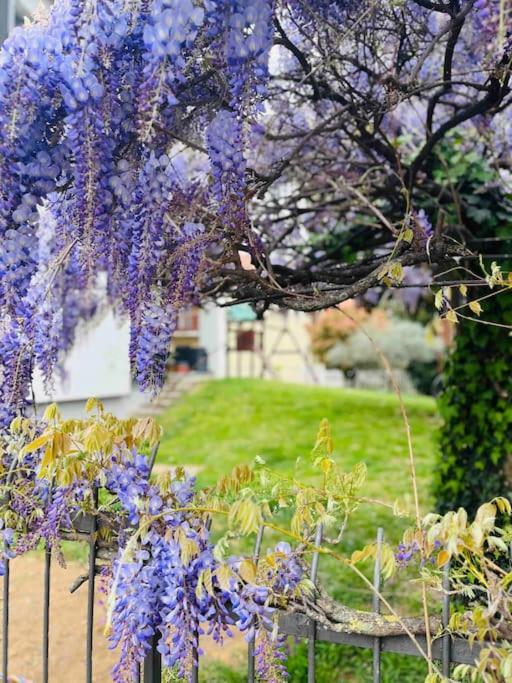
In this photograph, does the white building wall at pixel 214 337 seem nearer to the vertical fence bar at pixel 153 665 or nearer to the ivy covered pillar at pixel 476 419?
the ivy covered pillar at pixel 476 419

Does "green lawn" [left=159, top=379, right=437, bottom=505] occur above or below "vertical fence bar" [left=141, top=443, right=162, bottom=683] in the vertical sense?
below

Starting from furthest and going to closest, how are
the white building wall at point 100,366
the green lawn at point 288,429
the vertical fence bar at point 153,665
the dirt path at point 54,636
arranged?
the white building wall at point 100,366
the green lawn at point 288,429
the dirt path at point 54,636
the vertical fence bar at point 153,665

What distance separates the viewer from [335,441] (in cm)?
889

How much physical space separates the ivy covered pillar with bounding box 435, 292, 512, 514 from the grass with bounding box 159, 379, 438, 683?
2.64 feet

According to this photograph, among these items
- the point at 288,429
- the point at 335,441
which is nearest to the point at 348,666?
the point at 335,441

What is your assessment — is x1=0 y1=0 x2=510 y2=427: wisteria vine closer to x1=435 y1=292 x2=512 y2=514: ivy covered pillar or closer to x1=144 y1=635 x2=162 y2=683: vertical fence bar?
x1=144 y1=635 x2=162 y2=683: vertical fence bar

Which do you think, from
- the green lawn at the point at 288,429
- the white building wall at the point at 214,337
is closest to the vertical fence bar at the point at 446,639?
the green lawn at the point at 288,429

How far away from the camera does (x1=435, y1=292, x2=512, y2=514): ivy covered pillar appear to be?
14.3 feet

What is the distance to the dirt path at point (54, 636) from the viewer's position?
331 centimetres

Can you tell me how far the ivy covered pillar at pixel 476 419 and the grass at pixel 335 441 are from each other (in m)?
0.80

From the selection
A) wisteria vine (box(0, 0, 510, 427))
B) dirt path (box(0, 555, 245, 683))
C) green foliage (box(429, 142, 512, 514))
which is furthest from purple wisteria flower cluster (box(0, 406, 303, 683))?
green foliage (box(429, 142, 512, 514))

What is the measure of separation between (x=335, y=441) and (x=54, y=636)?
5.59m

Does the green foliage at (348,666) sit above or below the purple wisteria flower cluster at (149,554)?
below

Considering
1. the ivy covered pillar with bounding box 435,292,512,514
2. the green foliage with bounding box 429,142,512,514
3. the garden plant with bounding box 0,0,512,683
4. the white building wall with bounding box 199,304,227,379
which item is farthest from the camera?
the white building wall with bounding box 199,304,227,379
